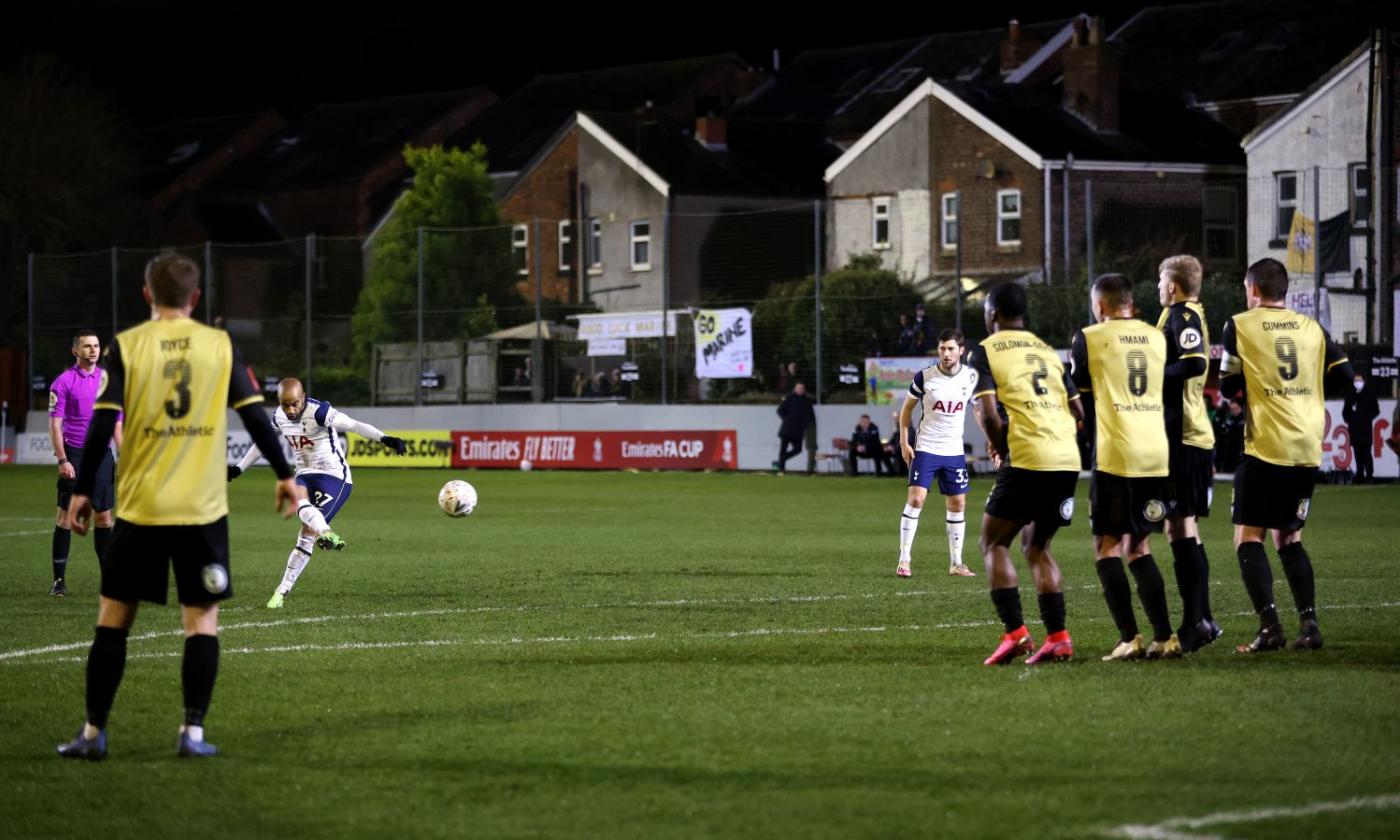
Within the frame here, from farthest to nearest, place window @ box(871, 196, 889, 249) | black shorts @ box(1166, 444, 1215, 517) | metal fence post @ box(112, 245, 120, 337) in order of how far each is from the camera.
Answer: window @ box(871, 196, 889, 249), metal fence post @ box(112, 245, 120, 337), black shorts @ box(1166, 444, 1215, 517)

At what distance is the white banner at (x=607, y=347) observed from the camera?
4319 centimetres

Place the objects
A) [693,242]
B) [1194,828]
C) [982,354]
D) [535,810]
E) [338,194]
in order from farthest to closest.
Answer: [338,194] → [693,242] → [982,354] → [535,810] → [1194,828]

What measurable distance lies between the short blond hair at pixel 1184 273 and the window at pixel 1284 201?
27174mm

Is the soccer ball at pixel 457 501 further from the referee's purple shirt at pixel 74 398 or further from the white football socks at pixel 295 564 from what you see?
the referee's purple shirt at pixel 74 398

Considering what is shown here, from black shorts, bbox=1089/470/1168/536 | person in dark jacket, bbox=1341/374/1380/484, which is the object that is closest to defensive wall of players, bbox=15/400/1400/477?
person in dark jacket, bbox=1341/374/1380/484

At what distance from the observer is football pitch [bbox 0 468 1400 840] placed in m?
6.94

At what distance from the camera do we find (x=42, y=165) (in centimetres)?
6519

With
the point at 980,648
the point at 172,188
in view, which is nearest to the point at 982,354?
the point at 980,648

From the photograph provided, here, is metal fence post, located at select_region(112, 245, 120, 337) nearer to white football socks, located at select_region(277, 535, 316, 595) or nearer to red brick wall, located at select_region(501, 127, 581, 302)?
red brick wall, located at select_region(501, 127, 581, 302)

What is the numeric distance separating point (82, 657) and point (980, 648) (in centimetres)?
546

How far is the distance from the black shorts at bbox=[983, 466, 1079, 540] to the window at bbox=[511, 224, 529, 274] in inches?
1471

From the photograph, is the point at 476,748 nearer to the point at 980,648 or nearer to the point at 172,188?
the point at 980,648

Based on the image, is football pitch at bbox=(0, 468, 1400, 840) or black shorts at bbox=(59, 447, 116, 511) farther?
black shorts at bbox=(59, 447, 116, 511)

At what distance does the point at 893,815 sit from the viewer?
682cm
